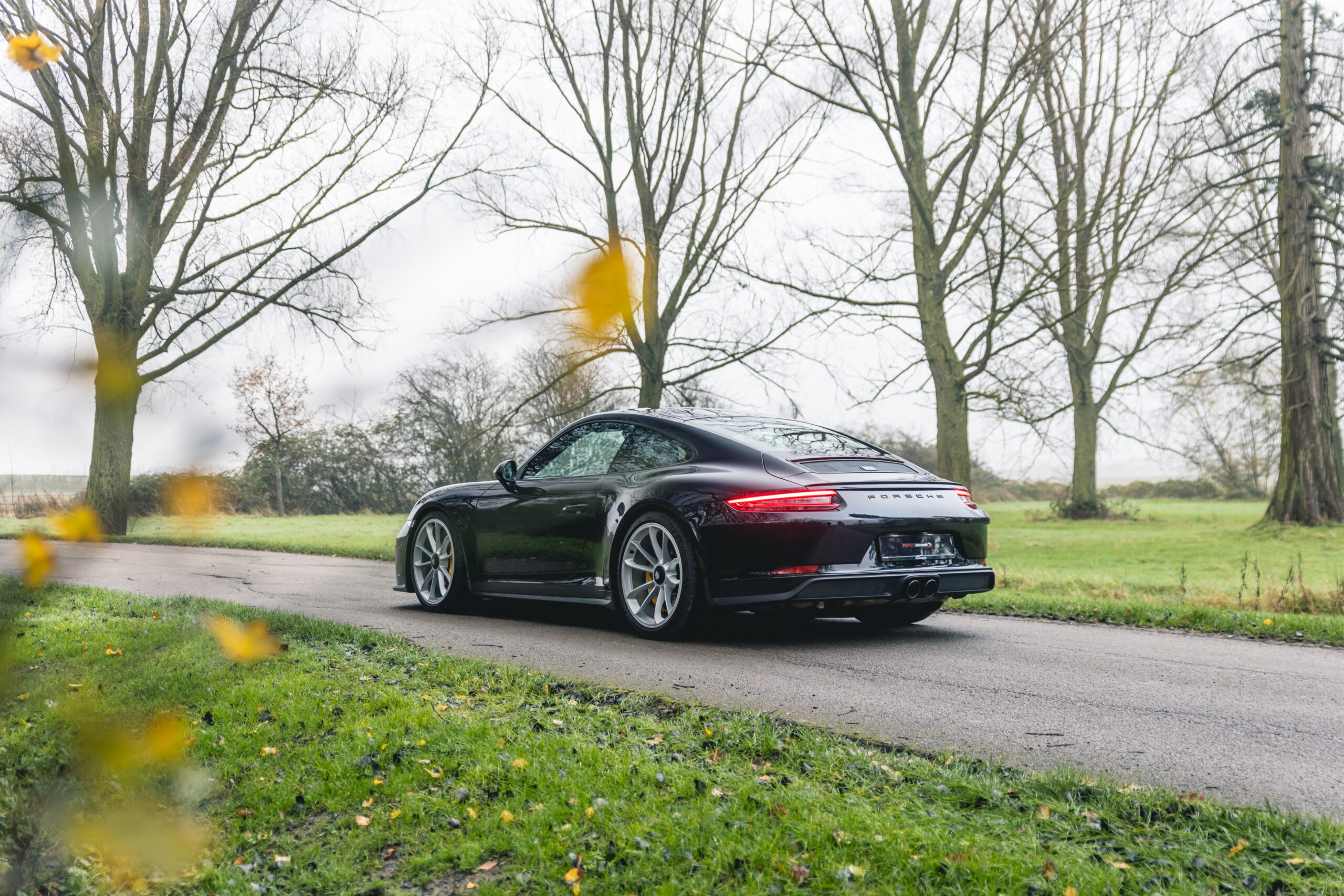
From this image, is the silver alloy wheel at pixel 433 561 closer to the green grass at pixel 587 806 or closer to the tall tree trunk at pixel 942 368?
the green grass at pixel 587 806

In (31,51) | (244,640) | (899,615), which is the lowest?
(244,640)

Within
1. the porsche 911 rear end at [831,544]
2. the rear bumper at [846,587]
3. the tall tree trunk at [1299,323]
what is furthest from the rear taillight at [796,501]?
the tall tree trunk at [1299,323]

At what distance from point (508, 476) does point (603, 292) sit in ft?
37.8

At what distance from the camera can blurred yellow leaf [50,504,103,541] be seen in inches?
89.4

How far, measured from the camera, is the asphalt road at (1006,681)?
389cm

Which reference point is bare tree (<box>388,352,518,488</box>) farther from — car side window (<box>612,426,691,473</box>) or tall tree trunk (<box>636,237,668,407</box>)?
car side window (<box>612,426,691,473</box>)

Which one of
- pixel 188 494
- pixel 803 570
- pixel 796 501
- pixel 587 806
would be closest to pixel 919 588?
pixel 803 570

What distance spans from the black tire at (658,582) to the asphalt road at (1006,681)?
0.50 feet

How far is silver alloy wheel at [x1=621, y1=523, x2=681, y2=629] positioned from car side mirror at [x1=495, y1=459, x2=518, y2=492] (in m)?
1.40

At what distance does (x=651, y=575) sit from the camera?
21.8 feet

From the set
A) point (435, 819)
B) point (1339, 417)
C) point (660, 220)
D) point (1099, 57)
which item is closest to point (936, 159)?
point (660, 220)

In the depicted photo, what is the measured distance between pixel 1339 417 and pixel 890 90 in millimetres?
23868

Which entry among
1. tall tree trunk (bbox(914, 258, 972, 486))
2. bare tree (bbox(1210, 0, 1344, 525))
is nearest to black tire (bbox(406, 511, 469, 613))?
tall tree trunk (bbox(914, 258, 972, 486))

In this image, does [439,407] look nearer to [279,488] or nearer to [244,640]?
[279,488]
